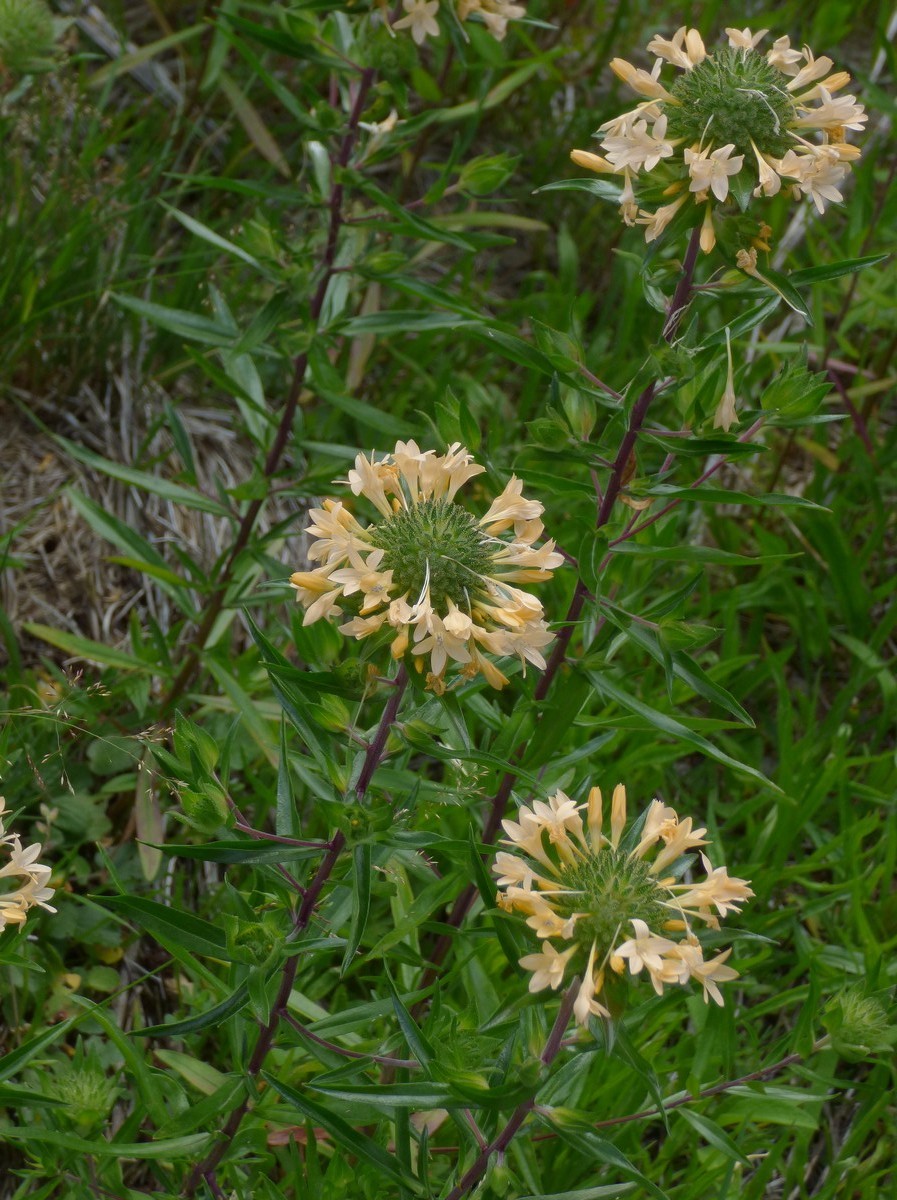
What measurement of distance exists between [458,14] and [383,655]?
1570 millimetres

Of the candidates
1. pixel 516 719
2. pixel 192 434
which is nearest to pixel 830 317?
pixel 192 434

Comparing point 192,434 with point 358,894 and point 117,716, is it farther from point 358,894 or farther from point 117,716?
point 358,894

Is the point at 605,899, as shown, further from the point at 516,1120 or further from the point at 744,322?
the point at 744,322

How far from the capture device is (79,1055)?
2.13m

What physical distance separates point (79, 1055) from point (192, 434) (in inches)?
81.6

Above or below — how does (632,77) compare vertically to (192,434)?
above

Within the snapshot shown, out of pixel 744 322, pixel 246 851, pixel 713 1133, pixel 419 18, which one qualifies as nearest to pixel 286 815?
pixel 246 851

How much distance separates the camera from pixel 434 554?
66.2 inches

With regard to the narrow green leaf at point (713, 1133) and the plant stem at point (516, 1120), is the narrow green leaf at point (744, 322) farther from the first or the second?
the narrow green leaf at point (713, 1133)

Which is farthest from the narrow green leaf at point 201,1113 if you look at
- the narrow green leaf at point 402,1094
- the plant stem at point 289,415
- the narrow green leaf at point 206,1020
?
the plant stem at point 289,415

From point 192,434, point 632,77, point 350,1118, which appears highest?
point 632,77

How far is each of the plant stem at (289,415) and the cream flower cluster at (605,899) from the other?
1415 mm

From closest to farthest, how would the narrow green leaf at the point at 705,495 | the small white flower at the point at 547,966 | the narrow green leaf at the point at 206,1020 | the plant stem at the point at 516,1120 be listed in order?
the small white flower at the point at 547,966 < the plant stem at the point at 516,1120 < the narrow green leaf at the point at 206,1020 < the narrow green leaf at the point at 705,495

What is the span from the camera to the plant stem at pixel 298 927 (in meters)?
1.78
